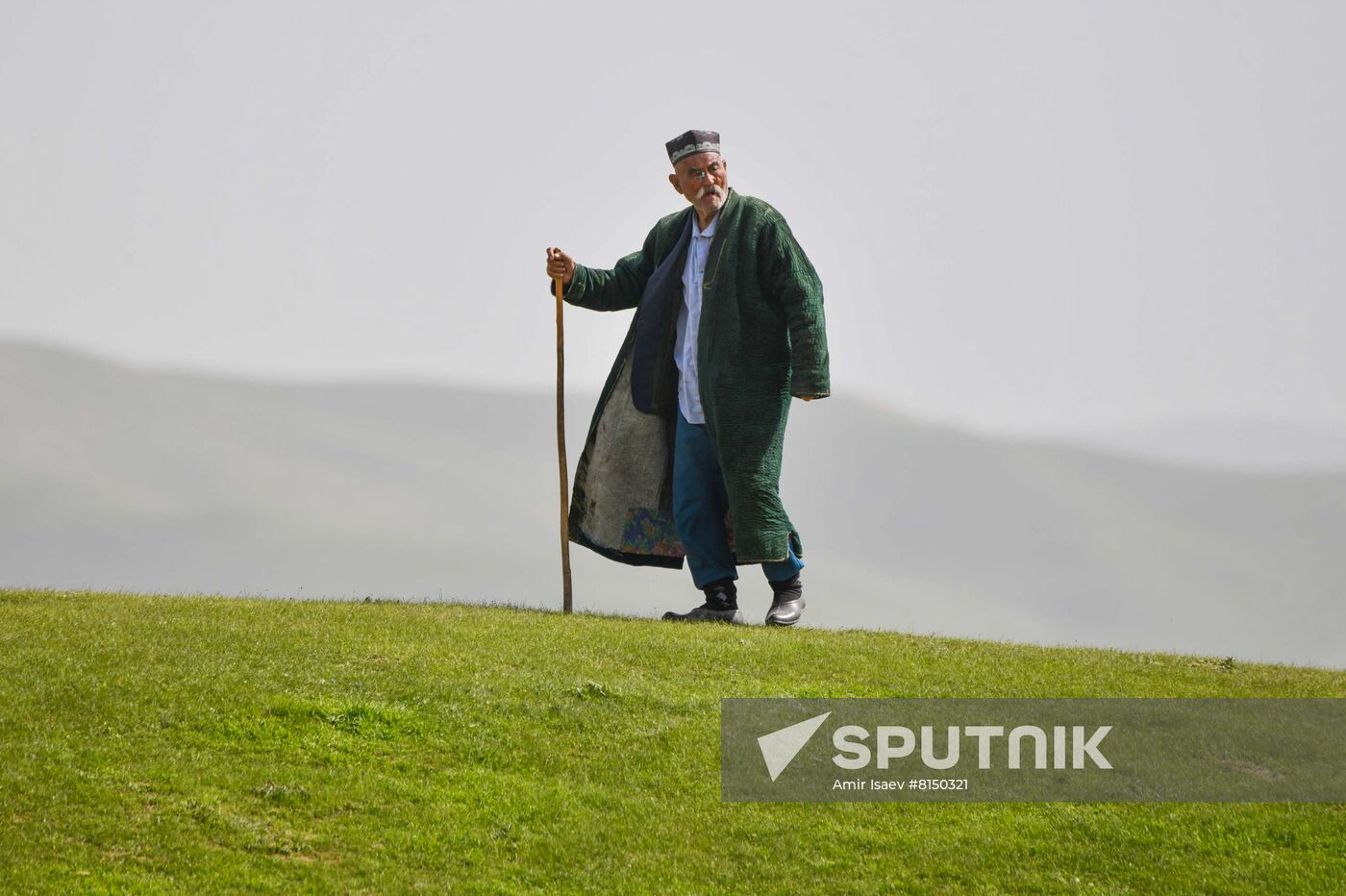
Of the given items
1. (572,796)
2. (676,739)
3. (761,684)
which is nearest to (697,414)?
(761,684)

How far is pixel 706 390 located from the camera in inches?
481

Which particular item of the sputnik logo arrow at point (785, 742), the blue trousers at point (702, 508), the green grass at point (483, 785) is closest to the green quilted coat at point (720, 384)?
the blue trousers at point (702, 508)

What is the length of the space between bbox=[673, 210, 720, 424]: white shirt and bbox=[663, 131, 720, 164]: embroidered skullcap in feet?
1.85

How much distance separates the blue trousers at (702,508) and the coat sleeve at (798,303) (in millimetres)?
968

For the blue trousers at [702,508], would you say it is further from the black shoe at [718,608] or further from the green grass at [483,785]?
the green grass at [483,785]

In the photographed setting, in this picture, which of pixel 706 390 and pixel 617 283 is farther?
pixel 617 283

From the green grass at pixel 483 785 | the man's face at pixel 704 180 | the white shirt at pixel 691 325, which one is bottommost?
the green grass at pixel 483 785

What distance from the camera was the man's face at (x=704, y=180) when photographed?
12.4 meters

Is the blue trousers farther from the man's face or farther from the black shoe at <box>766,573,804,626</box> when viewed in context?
the man's face

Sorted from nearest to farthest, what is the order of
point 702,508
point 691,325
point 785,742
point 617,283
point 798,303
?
point 785,742
point 798,303
point 702,508
point 691,325
point 617,283

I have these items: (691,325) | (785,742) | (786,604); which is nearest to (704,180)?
(691,325)

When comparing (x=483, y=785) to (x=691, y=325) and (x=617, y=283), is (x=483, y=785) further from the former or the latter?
(x=617, y=283)

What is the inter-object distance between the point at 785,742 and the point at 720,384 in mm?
3989

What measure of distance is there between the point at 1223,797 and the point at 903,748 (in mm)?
1846
